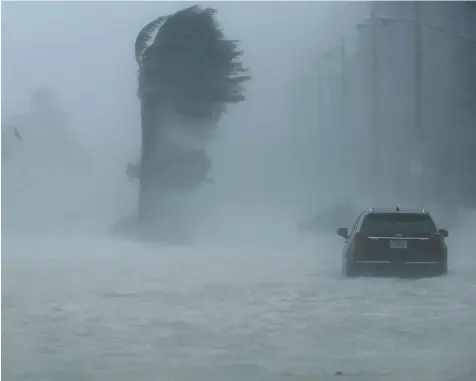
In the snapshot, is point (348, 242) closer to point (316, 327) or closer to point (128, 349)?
point (316, 327)

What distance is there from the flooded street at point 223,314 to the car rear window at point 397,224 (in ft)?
1.01

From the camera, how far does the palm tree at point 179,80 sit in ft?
36.4

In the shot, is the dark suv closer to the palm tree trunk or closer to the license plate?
the license plate

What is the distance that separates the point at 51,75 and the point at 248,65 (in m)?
2.03

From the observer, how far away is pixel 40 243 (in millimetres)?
10945

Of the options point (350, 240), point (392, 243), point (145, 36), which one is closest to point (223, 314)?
point (350, 240)

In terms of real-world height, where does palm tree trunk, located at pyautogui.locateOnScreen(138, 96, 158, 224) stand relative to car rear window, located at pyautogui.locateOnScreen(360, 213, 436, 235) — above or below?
above

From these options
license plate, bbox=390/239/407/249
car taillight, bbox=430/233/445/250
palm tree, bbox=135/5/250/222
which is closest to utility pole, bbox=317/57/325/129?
palm tree, bbox=135/5/250/222

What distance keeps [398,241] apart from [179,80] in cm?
282

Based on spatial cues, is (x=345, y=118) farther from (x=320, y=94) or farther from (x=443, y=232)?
(x=443, y=232)

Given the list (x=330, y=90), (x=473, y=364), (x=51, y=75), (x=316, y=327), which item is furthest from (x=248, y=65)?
(x=473, y=364)

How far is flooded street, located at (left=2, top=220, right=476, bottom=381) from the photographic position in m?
10.7

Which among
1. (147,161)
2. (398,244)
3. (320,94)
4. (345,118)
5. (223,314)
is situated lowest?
(223,314)

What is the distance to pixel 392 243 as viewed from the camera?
1100 cm
